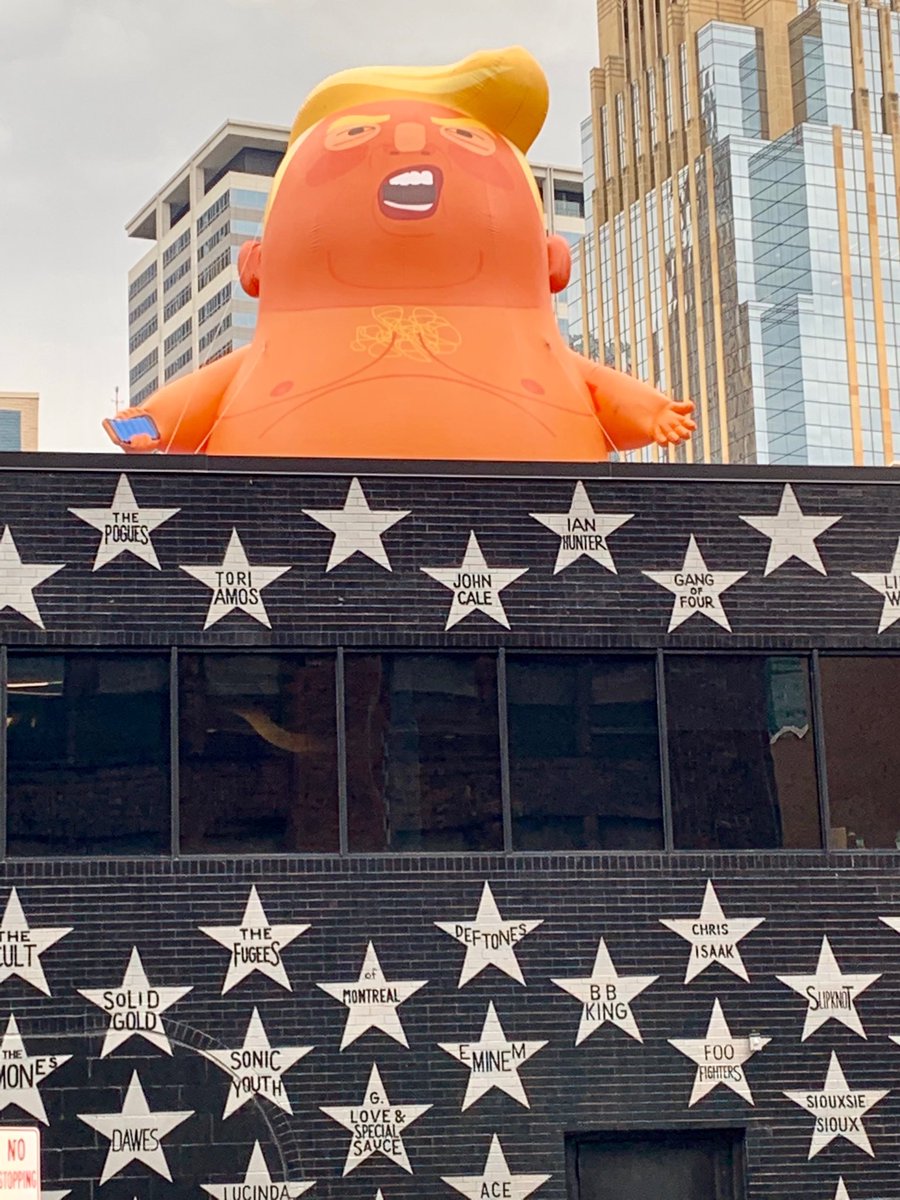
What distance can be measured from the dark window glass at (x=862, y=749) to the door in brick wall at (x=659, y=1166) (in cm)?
242

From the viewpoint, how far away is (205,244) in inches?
5861

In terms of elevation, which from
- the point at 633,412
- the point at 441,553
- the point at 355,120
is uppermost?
the point at 355,120

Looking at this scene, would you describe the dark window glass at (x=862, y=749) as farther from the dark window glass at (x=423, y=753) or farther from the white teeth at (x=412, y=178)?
the white teeth at (x=412, y=178)

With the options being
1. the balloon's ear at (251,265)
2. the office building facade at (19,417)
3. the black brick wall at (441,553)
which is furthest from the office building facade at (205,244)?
the black brick wall at (441,553)

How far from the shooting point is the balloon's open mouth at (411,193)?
687 inches

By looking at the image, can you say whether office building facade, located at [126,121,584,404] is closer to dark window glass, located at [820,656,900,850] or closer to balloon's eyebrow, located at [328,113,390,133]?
balloon's eyebrow, located at [328,113,390,133]

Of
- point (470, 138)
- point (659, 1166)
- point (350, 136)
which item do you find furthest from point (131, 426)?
point (659, 1166)

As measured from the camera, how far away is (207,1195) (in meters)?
14.2

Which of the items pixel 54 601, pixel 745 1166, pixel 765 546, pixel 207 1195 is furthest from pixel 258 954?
pixel 765 546

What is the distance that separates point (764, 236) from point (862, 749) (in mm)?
107462

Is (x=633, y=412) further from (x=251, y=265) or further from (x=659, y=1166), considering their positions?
(x=659, y=1166)

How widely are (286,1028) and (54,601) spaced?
3420mm

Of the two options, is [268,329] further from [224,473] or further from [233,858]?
[233,858]

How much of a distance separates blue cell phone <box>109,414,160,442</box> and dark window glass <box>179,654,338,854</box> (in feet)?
9.96
